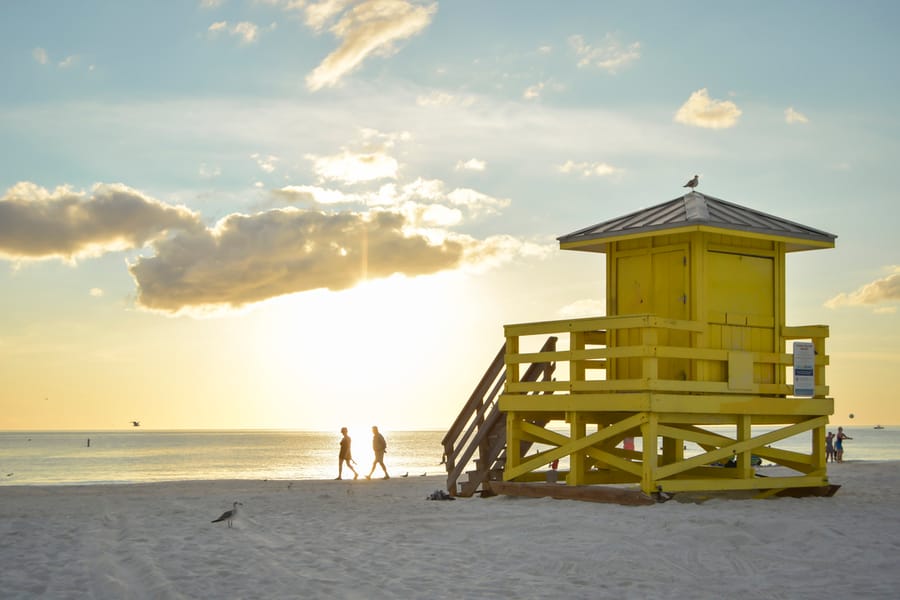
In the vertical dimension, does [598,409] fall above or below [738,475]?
above

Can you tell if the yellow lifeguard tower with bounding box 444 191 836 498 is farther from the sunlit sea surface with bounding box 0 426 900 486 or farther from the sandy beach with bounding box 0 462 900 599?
the sunlit sea surface with bounding box 0 426 900 486

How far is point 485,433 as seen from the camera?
54.3 feet

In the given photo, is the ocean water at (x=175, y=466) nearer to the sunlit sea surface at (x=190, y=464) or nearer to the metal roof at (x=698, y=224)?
the sunlit sea surface at (x=190, y=464)

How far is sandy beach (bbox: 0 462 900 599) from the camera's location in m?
8.64

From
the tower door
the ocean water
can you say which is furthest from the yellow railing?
the ocean water

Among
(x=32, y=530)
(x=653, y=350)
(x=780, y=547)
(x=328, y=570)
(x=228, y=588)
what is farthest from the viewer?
(x=653, y=350)

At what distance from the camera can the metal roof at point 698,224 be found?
1487 centimetres

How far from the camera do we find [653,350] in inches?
548

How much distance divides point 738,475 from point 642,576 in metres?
6.83

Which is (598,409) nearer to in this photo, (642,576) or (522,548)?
(522,548)

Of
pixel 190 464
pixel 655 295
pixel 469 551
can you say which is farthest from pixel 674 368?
pixel 190 464

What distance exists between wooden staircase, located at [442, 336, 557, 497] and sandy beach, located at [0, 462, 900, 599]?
1154 millimetres

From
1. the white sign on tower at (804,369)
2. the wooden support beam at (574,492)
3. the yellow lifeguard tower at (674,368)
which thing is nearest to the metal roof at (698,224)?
the yellow lifeguard tower at (674,368)

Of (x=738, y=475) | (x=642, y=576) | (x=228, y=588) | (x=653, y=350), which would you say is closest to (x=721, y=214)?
(x=653, y=350)
